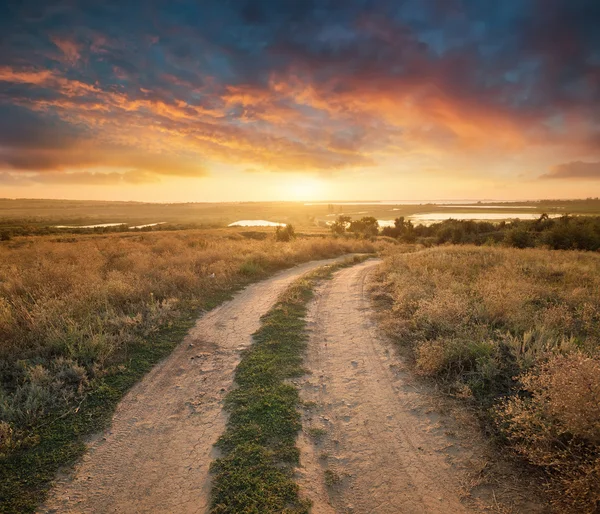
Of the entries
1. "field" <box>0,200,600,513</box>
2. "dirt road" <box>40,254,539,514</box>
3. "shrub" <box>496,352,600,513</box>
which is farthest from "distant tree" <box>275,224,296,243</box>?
"shrub" <box>496,352,600,513</box>

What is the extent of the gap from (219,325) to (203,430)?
4.58 m

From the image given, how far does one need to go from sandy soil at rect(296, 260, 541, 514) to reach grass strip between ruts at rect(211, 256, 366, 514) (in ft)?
0.79

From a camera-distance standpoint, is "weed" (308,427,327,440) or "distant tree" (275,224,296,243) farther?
"distant tree" (275,224,296,243)

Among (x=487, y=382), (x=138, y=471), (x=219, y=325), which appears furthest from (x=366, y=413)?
(x=219, y=325)

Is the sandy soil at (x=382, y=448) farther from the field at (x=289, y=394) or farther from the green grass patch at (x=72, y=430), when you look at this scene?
the green grass patch at (x=72, y=430)

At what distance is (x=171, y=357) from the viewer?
7035mm

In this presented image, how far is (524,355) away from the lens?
5695 mm

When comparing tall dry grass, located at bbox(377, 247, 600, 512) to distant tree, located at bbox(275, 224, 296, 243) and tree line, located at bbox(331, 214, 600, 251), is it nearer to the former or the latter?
distant tree, located at bbox(275, 224, 296, 243)

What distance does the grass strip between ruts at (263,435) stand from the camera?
347cm

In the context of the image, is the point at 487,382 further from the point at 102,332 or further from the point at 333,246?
the point at 333,246

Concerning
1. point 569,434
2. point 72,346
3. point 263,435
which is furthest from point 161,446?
point 569,434

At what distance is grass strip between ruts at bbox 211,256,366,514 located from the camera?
347 centimetres

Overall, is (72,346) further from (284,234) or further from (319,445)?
(284,234)

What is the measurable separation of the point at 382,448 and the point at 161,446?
3.10 meters
